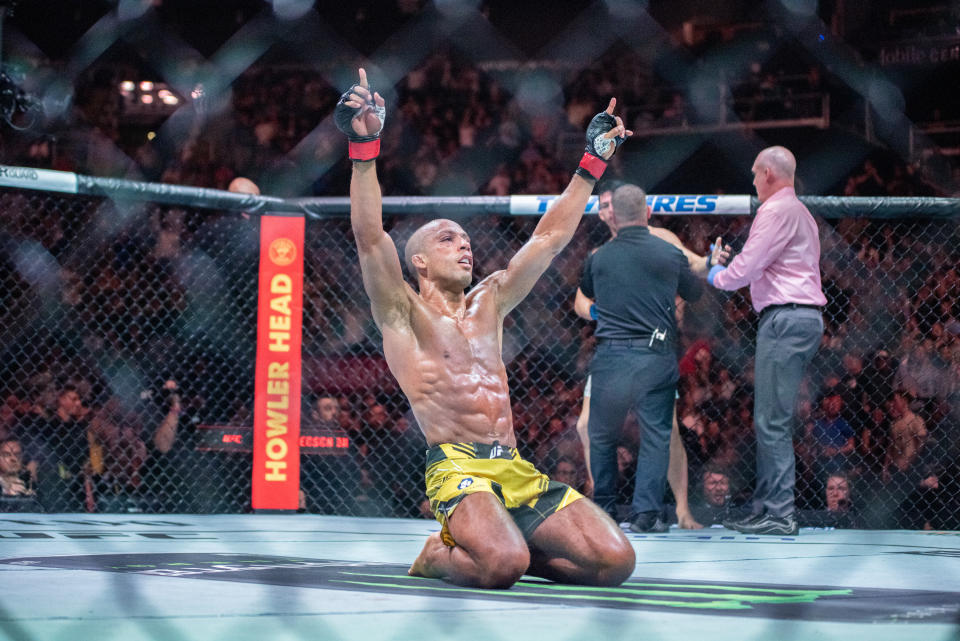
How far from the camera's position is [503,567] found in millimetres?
2088

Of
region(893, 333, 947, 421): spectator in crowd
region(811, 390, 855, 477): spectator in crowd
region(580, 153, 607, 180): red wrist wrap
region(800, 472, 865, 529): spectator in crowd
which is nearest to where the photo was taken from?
region(580, 153, 607, 180): red wrist wrap

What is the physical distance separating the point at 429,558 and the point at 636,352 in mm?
1455

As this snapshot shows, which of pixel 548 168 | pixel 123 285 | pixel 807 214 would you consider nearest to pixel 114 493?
pixel 123 285

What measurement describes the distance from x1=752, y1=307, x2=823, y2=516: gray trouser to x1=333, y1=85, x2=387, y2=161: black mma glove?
5.52 feet

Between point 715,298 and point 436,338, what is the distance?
7.09 ft

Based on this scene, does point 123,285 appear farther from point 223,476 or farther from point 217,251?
point 223,476

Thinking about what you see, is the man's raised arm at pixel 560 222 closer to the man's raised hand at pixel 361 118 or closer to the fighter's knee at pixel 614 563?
the man's raised hand at pixel 361 118

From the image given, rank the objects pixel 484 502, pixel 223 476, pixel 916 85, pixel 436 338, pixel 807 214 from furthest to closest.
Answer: pixel 916 85 < pixel 223 476 < pixel 807 214 < pixel 436 338 < pixel 484 502

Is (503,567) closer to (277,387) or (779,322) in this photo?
(779,322)

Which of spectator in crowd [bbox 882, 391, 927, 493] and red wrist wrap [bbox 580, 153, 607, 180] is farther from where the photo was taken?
spectator in crowd [bbox 882, 391, 927, 493]

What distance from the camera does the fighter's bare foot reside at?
7.38 ft

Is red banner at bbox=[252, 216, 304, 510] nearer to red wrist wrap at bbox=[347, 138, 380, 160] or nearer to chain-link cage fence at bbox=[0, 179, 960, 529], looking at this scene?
chain-link cage fence at bbox=[0, 179, 960, 529]

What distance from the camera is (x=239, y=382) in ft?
14.2

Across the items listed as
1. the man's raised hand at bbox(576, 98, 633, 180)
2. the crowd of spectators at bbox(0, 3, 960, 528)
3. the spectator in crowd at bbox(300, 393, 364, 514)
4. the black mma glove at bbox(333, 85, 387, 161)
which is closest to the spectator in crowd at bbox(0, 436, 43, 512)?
the crowd of spectators at bbox(0, 3, 960, 528)
